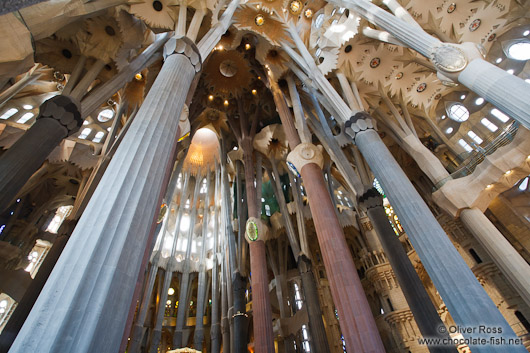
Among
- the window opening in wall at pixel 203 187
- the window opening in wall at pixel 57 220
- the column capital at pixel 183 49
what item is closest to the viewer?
the column capital at pixel 183 49

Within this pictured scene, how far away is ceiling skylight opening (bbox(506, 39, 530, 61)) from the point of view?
11672mm

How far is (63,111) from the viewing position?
7262 millimetres

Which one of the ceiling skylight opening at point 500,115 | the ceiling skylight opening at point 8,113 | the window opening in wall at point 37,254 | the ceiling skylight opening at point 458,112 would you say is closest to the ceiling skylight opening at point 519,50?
the ceiling skylight opening at point 500,115

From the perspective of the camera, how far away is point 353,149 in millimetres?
13305

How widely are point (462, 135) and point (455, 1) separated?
22.7 feet

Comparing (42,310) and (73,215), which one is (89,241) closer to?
(42,310)

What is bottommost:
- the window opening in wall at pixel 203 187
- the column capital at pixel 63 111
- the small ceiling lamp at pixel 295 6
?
the column capital at pixel 63 111

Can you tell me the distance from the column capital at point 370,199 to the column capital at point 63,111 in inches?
403

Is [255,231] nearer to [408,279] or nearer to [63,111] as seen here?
[408,279]

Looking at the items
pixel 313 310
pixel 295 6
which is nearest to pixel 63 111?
pixel 295 6

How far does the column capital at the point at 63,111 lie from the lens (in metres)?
7.09

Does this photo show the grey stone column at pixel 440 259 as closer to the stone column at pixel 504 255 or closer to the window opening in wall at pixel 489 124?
the stone column at pixel 504 255

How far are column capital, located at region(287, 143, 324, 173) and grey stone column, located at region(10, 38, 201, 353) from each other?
6706 millimetres

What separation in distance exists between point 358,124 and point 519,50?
945 cm
